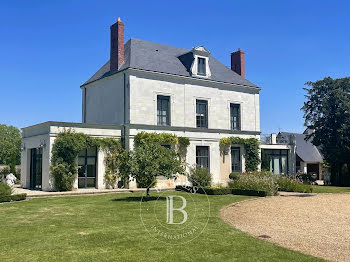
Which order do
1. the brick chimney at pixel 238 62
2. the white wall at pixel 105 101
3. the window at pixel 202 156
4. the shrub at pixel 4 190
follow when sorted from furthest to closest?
the brick chimney at pixel 238 62 < the window at pixel 202 156 < the white wall at pixel 105 101 < the shrub at pixel 4 190

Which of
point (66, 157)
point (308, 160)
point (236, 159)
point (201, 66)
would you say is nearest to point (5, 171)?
point (66, 157)

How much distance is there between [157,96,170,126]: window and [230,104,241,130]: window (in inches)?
240

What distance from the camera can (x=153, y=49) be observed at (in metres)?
27.6

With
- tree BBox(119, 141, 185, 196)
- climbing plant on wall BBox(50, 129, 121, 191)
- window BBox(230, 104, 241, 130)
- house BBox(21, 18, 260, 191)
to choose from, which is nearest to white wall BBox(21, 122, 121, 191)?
house BBox(21, 18, 260, 191)

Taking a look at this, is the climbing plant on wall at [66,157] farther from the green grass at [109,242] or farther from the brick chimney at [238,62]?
the brick chimney at [238,62]

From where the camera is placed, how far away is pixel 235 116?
29.1 m

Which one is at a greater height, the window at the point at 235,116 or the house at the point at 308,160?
the window at the point at 235,116

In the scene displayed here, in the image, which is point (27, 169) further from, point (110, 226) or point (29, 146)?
point (110, 226)

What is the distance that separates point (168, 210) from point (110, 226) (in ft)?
11.0

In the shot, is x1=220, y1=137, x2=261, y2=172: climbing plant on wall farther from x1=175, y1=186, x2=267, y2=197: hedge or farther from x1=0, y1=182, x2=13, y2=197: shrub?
x1=0, y1=182, x2=13, y2=197: shrub

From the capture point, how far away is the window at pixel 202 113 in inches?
1060

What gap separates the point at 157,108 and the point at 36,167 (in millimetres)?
8888
